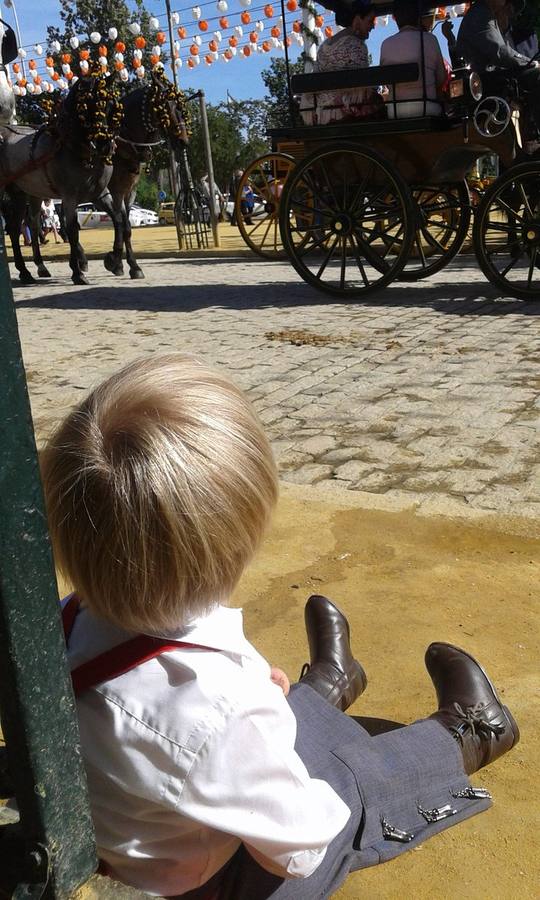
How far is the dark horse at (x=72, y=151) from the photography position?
416 inches

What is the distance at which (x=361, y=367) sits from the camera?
599 centimetres

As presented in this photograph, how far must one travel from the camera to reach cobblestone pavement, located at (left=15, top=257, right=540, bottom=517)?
4027 millimetres

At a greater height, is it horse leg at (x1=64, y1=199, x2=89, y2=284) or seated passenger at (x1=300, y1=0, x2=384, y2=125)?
seated passenger at (x1=300, y1=0, x2=384, y2=125)

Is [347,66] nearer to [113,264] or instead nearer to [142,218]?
[113,264]

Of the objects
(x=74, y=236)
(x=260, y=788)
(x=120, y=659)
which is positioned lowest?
(x=260, y=788)

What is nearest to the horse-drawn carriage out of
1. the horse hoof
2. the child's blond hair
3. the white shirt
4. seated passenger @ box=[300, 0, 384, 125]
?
seated passenger @ box=[300, 0, 384, 125]

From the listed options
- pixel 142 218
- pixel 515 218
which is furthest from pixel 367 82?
pixel 142 218

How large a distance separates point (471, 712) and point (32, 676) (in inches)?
50.9

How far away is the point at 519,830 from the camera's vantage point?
1885mm

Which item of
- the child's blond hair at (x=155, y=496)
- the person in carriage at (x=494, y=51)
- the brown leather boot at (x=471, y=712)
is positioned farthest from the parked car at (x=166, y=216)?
the child's blond hair at (x=155, y=496)

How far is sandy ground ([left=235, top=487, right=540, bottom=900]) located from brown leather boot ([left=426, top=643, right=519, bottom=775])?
75 mm

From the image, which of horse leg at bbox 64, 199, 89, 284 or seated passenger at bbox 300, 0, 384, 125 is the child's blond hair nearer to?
seated passenger at bbox 300, 0, 384, 125

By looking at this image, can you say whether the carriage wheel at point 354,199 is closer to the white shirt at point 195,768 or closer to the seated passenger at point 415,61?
the seated passenger at point 415,61

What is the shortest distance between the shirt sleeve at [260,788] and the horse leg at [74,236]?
10.8 metres
